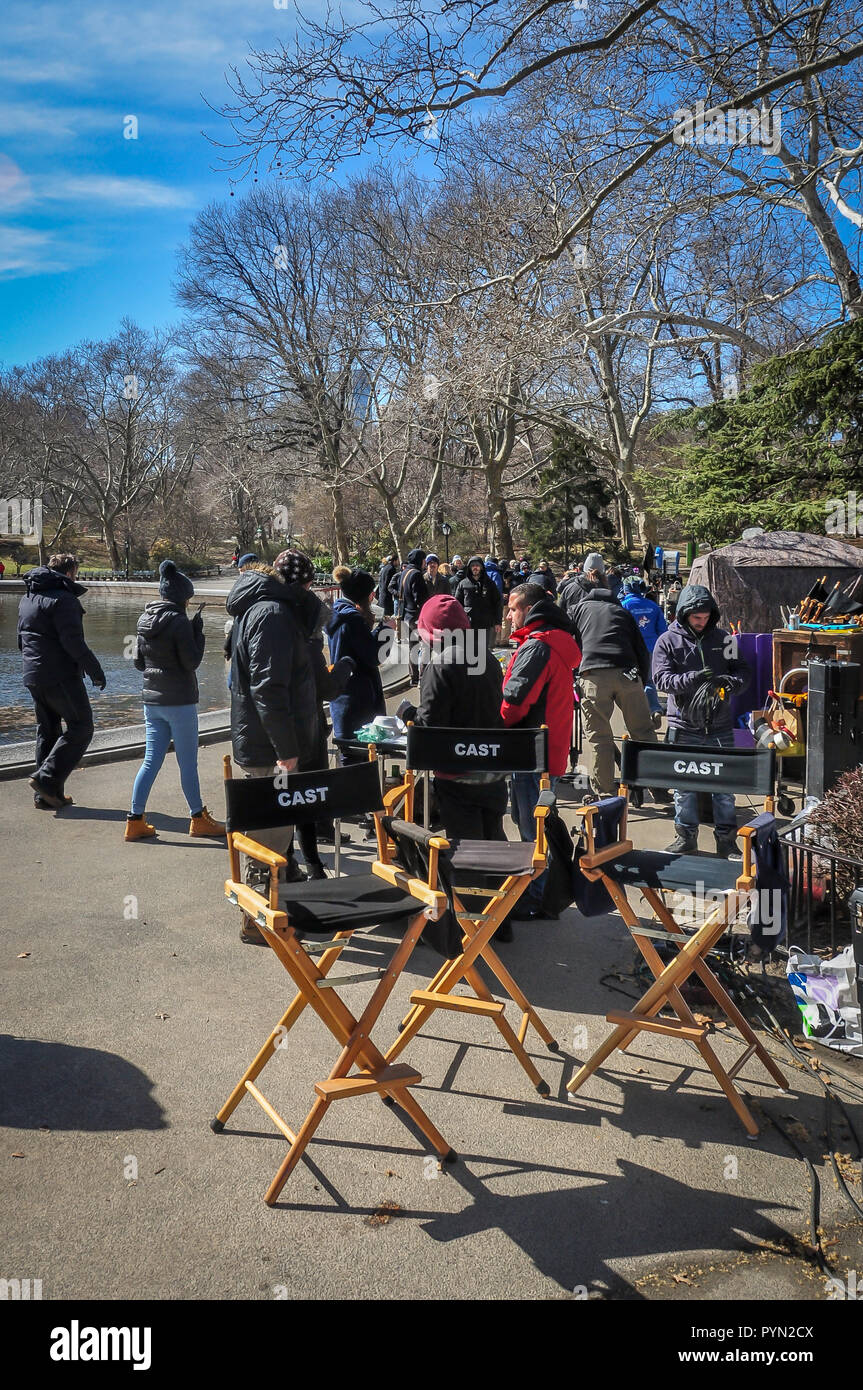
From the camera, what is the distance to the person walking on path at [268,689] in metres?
5.47

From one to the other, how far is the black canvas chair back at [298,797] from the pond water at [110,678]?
13.7ft

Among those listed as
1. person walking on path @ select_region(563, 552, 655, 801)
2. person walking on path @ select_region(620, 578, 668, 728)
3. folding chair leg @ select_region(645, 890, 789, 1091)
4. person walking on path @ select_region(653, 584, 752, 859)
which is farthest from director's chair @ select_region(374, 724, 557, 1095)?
person walking on path @ select_region(620, 578, 668, 728)

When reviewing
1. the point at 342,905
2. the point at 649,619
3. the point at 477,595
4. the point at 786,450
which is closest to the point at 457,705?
the point at 342,905

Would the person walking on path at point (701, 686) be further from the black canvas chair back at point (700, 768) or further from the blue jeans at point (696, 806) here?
the black canvas chair back at point (700, 768)

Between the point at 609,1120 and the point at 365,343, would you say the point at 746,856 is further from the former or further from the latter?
the point at 365,343

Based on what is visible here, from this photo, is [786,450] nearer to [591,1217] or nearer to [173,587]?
[173,587]

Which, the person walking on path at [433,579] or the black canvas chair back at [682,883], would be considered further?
the person walking on path at [433,579]

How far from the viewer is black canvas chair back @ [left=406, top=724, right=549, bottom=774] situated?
4660 millimetres

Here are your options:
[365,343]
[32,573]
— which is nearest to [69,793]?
[32,573]

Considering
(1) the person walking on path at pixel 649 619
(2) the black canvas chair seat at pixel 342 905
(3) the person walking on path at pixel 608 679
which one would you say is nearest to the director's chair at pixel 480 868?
(2) the black canvas chair seat at pixel 342 905

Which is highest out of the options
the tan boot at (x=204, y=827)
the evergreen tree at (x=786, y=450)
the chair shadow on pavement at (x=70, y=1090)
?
the evergreen tree at (x=786, y=450)

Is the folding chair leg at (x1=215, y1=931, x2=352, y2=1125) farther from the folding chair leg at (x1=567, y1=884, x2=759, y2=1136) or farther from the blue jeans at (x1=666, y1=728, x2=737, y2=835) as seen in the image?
the blue jeans at (x1=666, y1=728, x2=737, y2=835)

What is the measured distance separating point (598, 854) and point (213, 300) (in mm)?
39193
